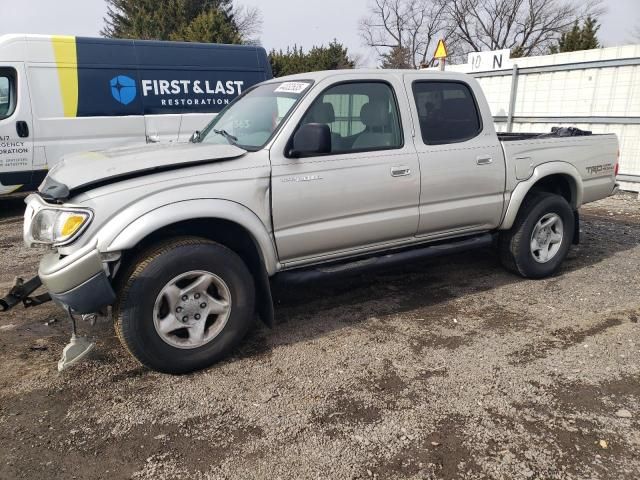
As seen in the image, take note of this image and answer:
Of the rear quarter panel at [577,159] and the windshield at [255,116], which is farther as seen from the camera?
the rear quarter panel at [577,159]

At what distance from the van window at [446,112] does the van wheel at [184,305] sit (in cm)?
197

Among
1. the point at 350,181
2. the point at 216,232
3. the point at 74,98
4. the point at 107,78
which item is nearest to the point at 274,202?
the point at 216,232

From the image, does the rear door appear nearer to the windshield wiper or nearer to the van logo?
the windshield wiper

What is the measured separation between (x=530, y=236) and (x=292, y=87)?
2.67 meters

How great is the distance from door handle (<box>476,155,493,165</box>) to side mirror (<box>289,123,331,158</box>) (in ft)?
5.21

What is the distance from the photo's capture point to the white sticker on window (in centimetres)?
378

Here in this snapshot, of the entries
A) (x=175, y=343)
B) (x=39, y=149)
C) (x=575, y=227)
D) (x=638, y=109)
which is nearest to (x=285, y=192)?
(x=175, y=343)

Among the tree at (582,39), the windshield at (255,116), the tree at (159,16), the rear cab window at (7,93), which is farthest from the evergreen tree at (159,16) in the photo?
the windshield at (255,116)

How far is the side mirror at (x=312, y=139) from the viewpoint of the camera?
337cm

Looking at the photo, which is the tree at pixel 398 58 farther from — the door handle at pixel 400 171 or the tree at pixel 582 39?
the door handle at pixel 400 171

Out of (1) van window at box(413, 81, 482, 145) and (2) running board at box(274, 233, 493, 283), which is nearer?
(2) running board at box(274, 233, 493, 283)

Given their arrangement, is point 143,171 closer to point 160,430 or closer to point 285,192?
point 285,192

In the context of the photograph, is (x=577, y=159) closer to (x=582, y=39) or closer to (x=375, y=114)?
A: (x=375, y=114)

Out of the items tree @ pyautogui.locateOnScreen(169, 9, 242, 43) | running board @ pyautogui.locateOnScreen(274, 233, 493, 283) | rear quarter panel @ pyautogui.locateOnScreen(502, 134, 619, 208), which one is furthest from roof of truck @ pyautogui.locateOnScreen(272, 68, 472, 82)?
tree @ pyautogui.locateOnScreen(169, 9, 242, 43)
